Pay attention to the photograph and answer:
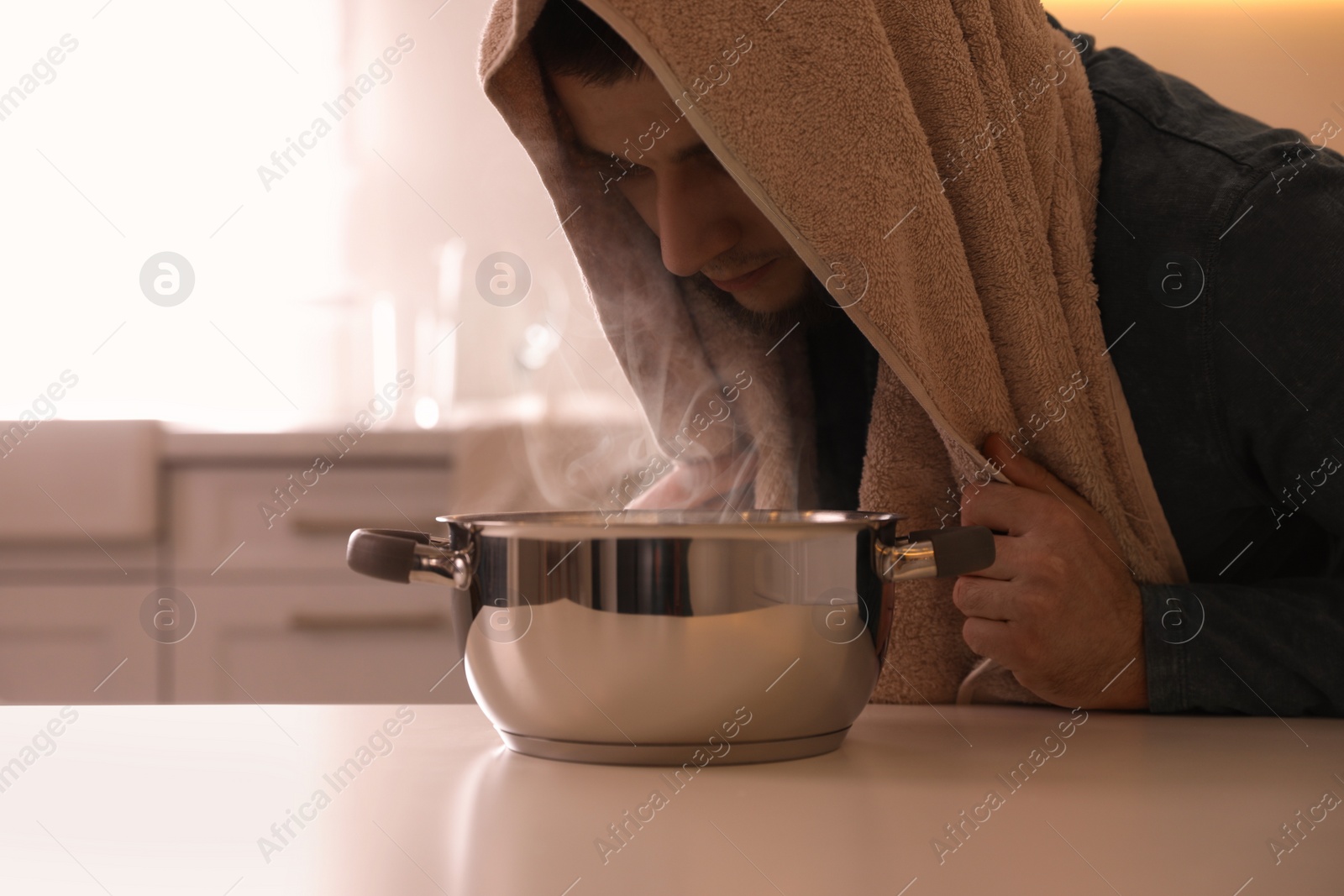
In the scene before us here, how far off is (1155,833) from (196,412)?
2.01 meters

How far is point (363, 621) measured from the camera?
1597 mm

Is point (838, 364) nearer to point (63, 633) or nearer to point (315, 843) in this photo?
point (315, 843)

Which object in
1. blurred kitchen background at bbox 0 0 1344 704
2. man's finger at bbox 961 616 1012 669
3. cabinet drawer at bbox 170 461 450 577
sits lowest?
man's finger at bbox 961 616 1012 669

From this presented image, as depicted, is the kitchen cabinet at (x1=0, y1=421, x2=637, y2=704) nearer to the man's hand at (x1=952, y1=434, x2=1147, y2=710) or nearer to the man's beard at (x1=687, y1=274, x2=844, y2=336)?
the man's beard at (x1=687, y1=274, x2=844, y2=336)

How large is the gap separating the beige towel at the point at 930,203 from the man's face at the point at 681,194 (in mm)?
50

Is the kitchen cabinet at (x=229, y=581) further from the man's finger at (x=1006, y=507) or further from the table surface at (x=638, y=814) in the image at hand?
the table surface at (x=638, y=814)

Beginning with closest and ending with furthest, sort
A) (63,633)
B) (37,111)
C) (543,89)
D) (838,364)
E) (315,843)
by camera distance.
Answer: (315,843) → (543,89) → (838,364) → (63,633) → (37,111)

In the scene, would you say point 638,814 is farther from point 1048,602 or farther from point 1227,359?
point 1227,359

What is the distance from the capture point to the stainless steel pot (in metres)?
0.43

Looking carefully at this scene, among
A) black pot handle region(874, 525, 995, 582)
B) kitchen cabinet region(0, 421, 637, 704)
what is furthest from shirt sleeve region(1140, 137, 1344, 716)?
kitchen cabinet region(0, 421, 637, 704)

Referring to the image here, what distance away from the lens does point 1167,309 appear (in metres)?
0.68

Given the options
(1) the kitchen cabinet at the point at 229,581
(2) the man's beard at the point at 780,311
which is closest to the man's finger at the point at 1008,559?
(2) the man's beard at the point at 780,311

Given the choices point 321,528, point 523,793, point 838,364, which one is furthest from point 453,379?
point 523,793

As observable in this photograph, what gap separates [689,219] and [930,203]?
241 millimetres
